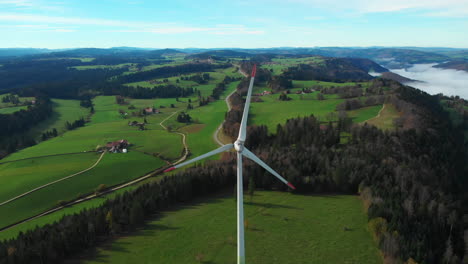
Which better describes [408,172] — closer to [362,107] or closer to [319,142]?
[319,142]

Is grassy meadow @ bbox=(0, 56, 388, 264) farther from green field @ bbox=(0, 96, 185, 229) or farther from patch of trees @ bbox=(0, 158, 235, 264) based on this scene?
patch of trees @ bbox=(0, 158, 235, 264)

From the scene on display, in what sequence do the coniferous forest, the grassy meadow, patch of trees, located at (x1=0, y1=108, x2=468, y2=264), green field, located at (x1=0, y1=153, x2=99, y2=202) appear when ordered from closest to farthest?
patch of trees, located at (x1=0, y1=108, x2=468, y2=264) < the coniferous forest < the grassy meadow < green field, located at (x1=0, y1=153, x2=99, y2=202)

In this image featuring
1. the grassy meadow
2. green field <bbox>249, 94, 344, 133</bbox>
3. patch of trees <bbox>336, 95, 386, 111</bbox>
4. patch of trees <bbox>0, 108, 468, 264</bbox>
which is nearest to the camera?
patch of trees <bbox>0, 108, 468, 264</bbox>

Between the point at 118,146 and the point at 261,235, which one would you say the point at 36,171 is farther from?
the point at 261,235

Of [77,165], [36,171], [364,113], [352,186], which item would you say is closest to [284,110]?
[364,113]

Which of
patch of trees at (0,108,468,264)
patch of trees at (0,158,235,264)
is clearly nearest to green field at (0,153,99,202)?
patch of trees at (0,158,235,264)

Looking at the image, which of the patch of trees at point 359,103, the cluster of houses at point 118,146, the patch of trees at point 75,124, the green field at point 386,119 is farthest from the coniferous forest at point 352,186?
the patch of trees at point 75,124
